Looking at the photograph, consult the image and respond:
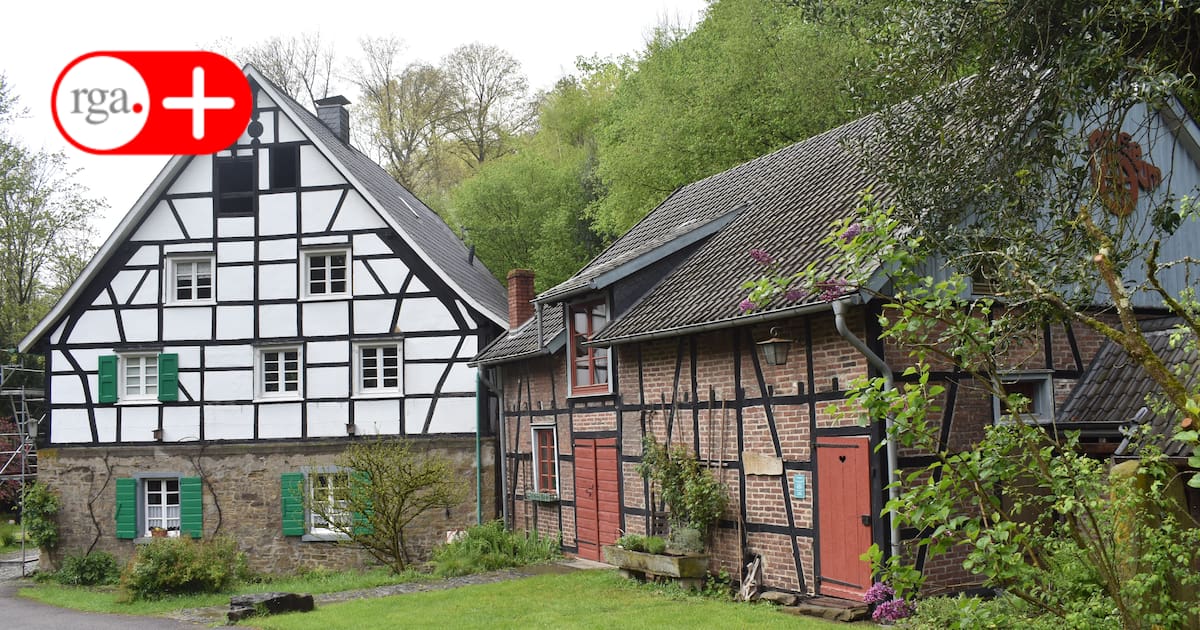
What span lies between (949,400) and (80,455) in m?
17.3

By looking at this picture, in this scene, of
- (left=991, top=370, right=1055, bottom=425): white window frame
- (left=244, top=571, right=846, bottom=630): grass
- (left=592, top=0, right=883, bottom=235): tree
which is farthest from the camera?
(left=592, top=0, right=883, bottom=235): tree

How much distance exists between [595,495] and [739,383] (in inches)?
175

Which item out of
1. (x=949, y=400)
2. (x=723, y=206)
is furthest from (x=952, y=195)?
(x=723, y=206)

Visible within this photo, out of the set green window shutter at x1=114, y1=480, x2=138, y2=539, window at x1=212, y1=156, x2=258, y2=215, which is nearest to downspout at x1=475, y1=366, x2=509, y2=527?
window at x1=212, y1=156, x2=258, y2=215

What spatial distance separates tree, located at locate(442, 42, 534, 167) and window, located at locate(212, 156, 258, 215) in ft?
54.5

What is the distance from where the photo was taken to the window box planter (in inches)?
530

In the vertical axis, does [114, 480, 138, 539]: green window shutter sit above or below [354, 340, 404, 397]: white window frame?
below

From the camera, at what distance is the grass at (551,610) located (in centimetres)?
1162

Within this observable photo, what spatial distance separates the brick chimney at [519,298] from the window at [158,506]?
688 centimetres

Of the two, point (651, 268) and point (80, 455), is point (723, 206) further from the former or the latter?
point (80, 455)

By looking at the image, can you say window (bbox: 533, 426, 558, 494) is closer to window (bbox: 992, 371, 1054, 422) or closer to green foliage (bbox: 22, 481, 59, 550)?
window (bbox: 992, 371, 1054, 422)

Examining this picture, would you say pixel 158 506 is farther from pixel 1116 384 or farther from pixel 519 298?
pixel 1116 384

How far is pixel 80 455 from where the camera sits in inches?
843

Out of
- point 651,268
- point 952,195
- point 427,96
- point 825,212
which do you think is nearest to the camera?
point 952,195
